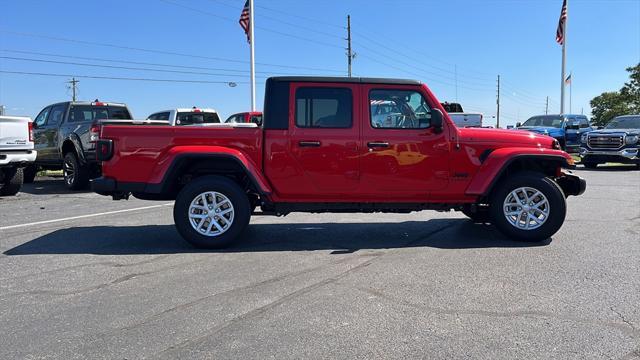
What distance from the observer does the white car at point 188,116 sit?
14.5 metres

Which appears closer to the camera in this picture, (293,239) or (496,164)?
(496,164)

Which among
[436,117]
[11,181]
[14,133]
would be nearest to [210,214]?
[436,117]

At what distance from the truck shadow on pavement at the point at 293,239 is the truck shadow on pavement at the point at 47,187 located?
18.3ft

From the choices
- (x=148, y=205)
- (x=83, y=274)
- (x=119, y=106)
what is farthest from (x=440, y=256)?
(x=119, y=106)

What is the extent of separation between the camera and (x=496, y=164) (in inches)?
247

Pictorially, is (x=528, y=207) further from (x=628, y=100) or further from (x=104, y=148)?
(x=628, y=100)

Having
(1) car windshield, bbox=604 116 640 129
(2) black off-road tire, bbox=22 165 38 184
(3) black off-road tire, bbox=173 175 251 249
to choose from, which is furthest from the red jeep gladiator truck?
(1) car windshield, bbox=604 116 640 129

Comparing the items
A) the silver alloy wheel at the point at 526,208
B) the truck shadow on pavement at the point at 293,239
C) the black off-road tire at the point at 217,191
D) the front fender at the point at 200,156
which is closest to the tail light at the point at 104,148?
the front fender at the point at 200,156

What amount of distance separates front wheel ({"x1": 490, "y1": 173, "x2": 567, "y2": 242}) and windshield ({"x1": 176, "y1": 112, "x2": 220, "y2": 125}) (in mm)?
10493

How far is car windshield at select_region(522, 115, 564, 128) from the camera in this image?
21980mm

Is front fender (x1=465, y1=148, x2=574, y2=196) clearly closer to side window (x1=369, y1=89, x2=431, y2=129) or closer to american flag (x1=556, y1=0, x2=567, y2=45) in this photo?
side window (x1=369, y1=89, x2=431, y2=129)

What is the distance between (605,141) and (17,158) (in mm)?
17880

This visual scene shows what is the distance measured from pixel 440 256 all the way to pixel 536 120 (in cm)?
1913

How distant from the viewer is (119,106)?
537 inches
